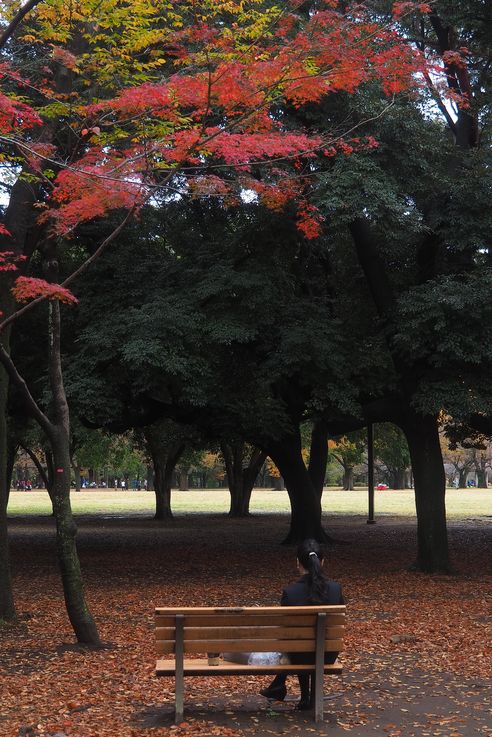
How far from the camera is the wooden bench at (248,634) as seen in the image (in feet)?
20.1

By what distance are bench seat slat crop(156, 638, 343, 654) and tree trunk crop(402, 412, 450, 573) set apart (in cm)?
1059

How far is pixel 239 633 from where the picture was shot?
6125mm

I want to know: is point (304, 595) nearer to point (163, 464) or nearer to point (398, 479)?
point (163, 464)

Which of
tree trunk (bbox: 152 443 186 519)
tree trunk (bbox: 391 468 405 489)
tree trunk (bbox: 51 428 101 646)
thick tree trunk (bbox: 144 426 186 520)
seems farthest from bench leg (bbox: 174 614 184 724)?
tree trunk (bbox: 391 468 405 489)

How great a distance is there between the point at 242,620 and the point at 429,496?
1091 cm

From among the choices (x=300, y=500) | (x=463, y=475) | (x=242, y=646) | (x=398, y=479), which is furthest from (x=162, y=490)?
(x=463, y=475)

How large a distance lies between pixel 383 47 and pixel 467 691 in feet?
32.0

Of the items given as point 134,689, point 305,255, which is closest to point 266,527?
point 305,255

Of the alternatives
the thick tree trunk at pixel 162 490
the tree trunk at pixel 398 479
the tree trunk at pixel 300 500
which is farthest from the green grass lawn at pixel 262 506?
the tree trunk at pixel 398 479

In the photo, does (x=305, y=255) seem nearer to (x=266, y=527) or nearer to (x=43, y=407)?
(x=43, y=407)

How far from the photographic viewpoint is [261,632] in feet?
20.2

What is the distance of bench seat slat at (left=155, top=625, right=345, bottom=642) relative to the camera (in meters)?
6.13

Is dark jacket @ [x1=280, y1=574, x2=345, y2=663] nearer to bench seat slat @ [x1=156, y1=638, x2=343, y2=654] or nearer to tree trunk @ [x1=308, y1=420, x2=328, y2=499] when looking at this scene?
bench seat slat @ [x1=156, y1=638, x2=343, y2=654]

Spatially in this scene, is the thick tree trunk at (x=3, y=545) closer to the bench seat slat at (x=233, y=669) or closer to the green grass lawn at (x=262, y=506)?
the bench seat slat at (x=233, y=669)
